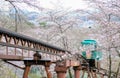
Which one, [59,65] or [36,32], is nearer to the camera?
[59,65]

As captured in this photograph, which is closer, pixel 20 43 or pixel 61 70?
pixel 20 43

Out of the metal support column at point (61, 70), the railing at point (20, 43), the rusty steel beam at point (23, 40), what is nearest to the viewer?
the rusty steel beam at point (23, 40)

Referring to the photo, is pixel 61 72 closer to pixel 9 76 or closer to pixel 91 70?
pixel 91 70

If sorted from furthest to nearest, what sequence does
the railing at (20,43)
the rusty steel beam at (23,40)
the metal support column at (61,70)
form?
1. the metal support column at (61,70)
2. the railing at (20,43)
3. the rusty steel beam at (23,40)

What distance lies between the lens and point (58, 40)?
23.1 m

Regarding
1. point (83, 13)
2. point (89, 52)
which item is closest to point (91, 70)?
point (89, 52)

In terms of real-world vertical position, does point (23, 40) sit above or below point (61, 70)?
above

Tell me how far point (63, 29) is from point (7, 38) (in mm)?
15177

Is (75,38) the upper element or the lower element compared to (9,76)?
upper

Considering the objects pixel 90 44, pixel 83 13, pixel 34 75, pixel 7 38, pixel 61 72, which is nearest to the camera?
pixel 7 38

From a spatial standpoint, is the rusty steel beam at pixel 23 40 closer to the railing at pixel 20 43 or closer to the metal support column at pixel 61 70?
the railing at pixel 20 43

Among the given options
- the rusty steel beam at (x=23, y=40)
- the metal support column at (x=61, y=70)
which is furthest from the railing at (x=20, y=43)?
the metal support column at (x=61, y=70)

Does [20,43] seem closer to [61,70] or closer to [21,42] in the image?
[21,42]

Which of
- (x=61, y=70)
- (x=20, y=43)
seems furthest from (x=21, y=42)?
(x=61, y=70)
